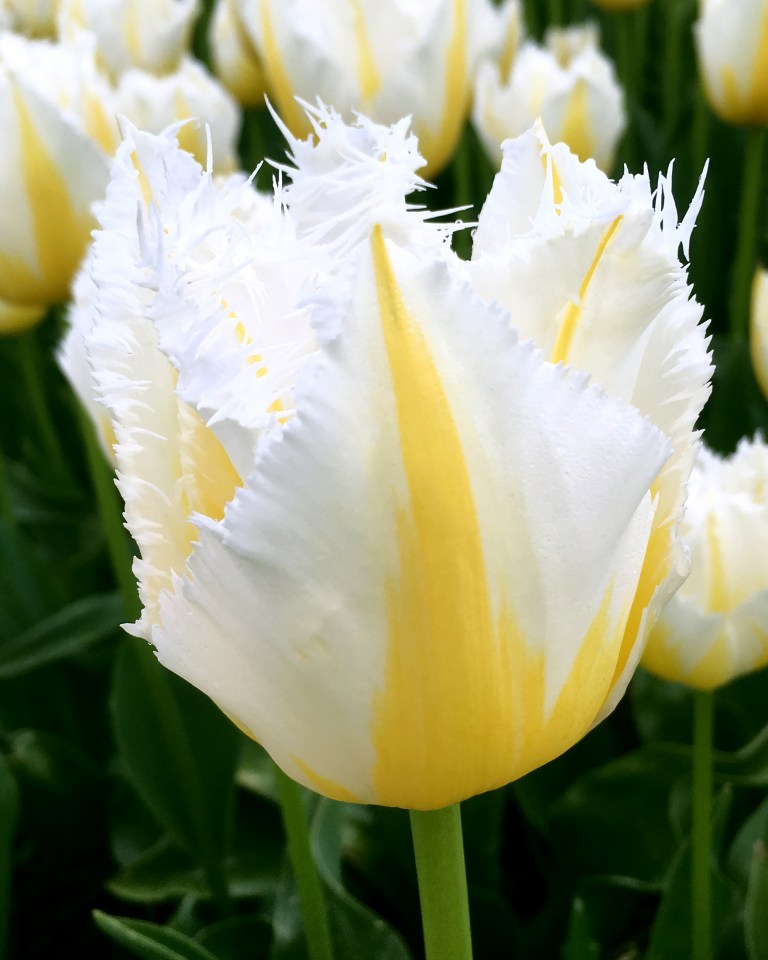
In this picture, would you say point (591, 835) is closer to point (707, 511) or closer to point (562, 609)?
point (707, 511)

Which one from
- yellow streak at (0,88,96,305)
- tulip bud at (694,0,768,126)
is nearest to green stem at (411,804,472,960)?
yellow streak at (0,88,96,305)

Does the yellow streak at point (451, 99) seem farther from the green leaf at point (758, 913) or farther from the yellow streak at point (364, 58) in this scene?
the green leaf at point (758, 913)

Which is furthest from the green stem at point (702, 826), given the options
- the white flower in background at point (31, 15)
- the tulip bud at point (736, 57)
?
the white flower in background at point (31, 15)

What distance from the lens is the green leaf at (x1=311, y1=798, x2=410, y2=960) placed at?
45cm

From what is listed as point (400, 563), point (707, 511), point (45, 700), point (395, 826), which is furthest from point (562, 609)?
point (45, 700)

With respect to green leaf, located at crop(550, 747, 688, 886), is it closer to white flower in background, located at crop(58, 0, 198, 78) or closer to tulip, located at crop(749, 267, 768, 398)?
tulip, located at crop(749, 267, 768, 398)

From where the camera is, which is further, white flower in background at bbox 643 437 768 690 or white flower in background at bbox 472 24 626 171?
white flower in background at bbox 472 24 626 171

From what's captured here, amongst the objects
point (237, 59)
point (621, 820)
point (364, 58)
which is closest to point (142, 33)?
point (237, 59)

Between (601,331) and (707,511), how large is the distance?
0.73 ft

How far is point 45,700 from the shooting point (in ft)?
2.62

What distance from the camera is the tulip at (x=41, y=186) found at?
0.59 metres

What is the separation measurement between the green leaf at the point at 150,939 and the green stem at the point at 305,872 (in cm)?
6

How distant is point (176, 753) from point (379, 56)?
0.44 meters

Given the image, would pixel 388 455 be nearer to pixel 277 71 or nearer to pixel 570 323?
pixel 570 323
